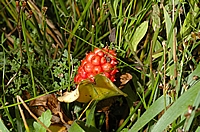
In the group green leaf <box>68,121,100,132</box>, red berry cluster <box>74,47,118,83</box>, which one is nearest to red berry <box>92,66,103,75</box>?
red berry cluster <box>74,47,118,83</box>

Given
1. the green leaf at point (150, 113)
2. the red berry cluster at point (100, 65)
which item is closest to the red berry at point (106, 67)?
the red berry cluster at point (100, 65)

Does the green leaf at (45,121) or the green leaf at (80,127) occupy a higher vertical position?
the green leaf at (45,121)

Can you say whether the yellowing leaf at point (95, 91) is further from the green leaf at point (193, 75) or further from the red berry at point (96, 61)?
the green leaf at point (193, 75)

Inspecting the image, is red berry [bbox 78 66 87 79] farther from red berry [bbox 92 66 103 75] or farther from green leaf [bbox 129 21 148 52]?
green leaf [bbox 129 21 148 52]

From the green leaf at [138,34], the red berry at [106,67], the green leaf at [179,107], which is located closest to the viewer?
the green leaf at [179,107]

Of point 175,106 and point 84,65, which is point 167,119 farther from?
point 84,65

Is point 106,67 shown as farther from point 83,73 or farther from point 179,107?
point 179,107

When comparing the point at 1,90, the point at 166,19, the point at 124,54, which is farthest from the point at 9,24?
the point at 166,19

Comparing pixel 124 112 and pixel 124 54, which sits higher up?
pixel 124 54
